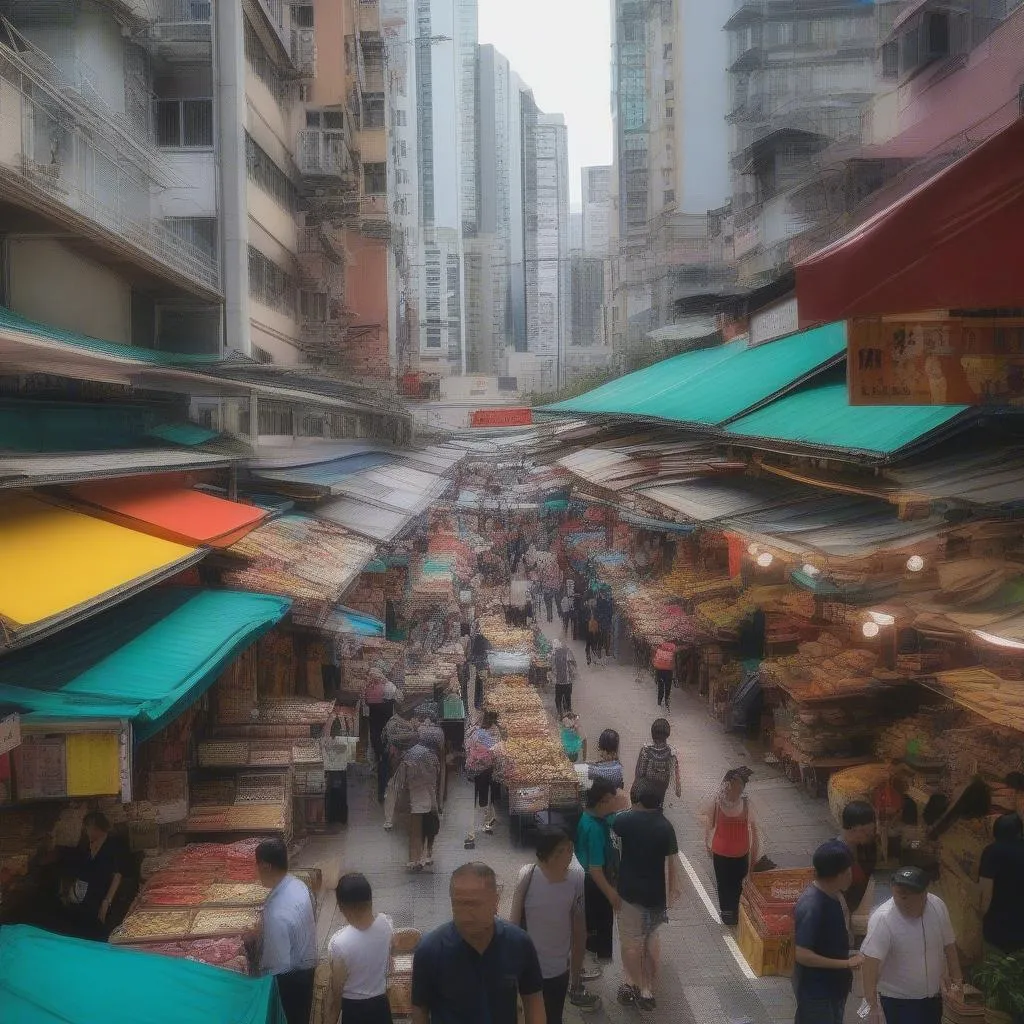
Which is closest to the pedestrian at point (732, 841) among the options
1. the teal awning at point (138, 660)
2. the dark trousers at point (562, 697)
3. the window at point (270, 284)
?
the teal awning at point (138, 660)

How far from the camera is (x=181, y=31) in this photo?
60.1ft

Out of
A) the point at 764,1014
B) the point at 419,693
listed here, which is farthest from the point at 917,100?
the point at 764,1014

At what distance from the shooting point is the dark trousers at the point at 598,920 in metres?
7.07

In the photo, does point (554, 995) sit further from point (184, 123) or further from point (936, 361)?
point (184, 123)

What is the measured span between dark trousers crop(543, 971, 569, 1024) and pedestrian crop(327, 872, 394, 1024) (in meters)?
0.84

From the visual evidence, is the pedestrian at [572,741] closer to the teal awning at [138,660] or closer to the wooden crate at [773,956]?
the teal awning at [138,660]

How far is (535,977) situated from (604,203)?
134427 mm

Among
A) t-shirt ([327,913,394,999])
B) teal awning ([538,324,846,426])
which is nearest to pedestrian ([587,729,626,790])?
t-shirt ([327,913,394,999])

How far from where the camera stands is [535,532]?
3481cm

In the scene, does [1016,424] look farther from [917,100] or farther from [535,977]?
[917,100]

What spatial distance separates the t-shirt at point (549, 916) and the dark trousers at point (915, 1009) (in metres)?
1.62

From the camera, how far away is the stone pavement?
261 inches

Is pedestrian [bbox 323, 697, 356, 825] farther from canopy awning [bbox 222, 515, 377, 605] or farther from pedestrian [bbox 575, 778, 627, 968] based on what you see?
pedestrian [bbox 575, 778, 627, 968]

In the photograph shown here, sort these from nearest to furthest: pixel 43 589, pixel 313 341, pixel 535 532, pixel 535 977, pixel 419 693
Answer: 1. pixel 535 977
2. pixel 43 589
3. pixel 419 693
4. pixel 313 341
5. pixel 535 532
